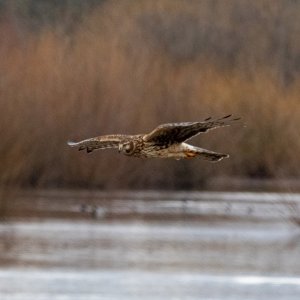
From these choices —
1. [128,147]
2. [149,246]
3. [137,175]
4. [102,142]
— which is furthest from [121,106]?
[128,147]

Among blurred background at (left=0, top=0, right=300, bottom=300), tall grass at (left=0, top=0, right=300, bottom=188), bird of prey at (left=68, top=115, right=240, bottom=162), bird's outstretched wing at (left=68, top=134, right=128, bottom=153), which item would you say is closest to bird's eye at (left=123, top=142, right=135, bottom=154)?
bird of prey at (left=68, top=115, right=240, bottom=162)

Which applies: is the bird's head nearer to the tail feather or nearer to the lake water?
the tail feather

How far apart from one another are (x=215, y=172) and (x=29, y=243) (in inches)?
439

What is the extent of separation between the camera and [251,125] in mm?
33469

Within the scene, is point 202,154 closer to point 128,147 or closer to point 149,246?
point 128,147

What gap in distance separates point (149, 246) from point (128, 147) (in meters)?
21.2

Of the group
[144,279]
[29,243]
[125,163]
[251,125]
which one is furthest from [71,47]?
[144,279]

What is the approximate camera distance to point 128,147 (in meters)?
8.05

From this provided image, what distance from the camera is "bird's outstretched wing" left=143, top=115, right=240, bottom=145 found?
7.59 metres

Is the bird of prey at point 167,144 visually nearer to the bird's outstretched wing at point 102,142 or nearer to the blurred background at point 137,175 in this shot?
the bird's outstretched wing at point 102,142

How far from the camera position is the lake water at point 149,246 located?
997 inches

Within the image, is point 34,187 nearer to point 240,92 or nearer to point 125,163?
point 125,163

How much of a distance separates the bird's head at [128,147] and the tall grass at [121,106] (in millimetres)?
22349

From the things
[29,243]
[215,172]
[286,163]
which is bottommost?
[29,243]
